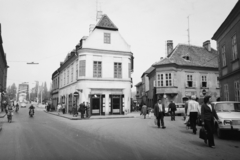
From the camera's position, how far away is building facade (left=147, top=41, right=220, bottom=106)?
115 feet

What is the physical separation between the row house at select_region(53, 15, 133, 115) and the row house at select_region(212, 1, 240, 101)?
11946mm

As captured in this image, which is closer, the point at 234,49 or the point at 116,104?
the point at 234,49

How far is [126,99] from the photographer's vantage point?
93.7ft

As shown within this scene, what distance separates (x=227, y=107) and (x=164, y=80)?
24.7m

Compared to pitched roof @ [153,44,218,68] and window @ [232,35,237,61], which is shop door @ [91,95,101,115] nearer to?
pitched roof @ [153,44,218,68]

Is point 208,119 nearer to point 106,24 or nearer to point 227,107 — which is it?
point 227,107

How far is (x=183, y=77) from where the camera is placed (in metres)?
35.8

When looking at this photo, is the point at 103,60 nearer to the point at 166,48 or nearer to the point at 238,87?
the point at 238,87

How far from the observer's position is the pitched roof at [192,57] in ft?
119

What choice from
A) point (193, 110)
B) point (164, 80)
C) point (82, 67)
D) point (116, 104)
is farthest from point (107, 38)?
point (193, 110)

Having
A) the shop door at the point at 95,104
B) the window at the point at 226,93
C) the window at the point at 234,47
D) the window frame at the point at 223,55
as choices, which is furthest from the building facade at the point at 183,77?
the window at the point at 234,47

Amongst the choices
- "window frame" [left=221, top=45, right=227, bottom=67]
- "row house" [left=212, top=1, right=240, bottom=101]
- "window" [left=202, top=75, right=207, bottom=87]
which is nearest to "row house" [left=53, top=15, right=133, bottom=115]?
"row house" [left=212, top=1, right=240, bottom=101]

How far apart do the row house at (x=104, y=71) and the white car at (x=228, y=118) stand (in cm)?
Result: 1792

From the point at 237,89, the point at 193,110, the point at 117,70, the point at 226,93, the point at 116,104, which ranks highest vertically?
the point at 117,70
